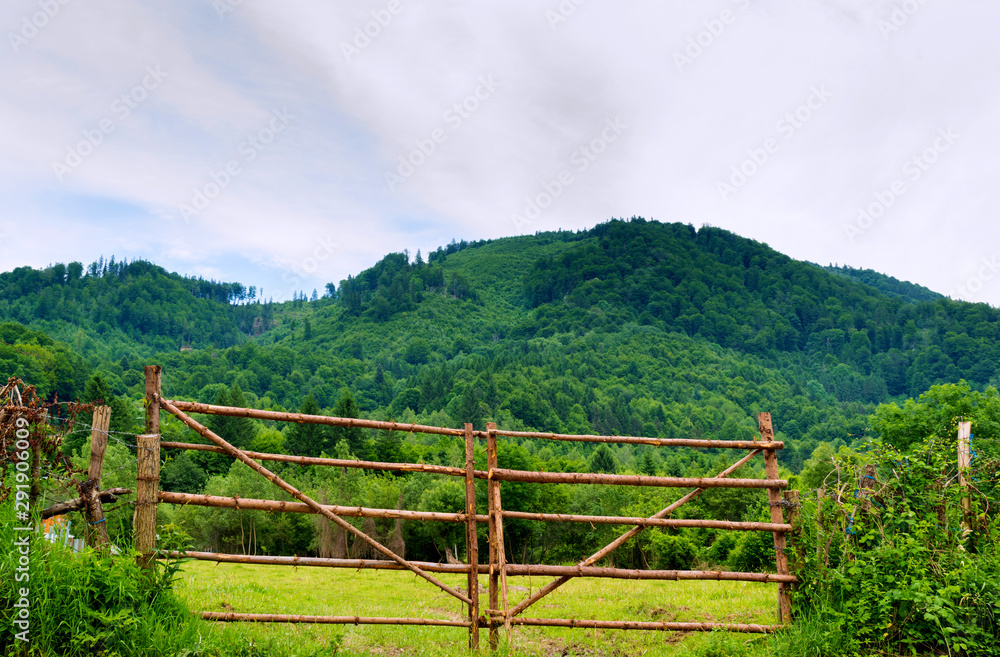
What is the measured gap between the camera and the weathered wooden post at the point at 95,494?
4922mm

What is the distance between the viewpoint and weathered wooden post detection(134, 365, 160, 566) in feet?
16.5

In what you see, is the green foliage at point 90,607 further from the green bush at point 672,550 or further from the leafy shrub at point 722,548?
the green bush at point 672,550

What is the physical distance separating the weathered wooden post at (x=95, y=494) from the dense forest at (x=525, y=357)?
803 inches

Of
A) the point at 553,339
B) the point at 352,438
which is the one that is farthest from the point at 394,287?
the point at 352,438

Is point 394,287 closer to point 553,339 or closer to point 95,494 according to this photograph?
point 553,339

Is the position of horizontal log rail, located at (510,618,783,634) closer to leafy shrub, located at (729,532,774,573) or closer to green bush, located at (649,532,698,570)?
leafy shrub, located at (729,532,774,573)

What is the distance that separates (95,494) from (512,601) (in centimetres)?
620

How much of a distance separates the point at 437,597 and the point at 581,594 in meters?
2.90

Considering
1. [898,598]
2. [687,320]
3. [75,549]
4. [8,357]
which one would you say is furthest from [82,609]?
[687,320]

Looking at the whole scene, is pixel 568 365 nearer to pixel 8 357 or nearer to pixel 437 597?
pixel 8 357

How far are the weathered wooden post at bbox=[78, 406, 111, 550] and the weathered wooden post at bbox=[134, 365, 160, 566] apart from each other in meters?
0.24

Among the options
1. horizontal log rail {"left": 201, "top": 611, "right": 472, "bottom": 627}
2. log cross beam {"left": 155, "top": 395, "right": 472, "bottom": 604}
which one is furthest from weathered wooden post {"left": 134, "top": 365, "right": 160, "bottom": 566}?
horizontal log rail {"left": 201, "top": 611, "right": 472, "bottom": 627}

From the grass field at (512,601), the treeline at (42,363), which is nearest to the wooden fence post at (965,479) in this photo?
the grass field at (512,601)

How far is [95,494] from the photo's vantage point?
496 cm
